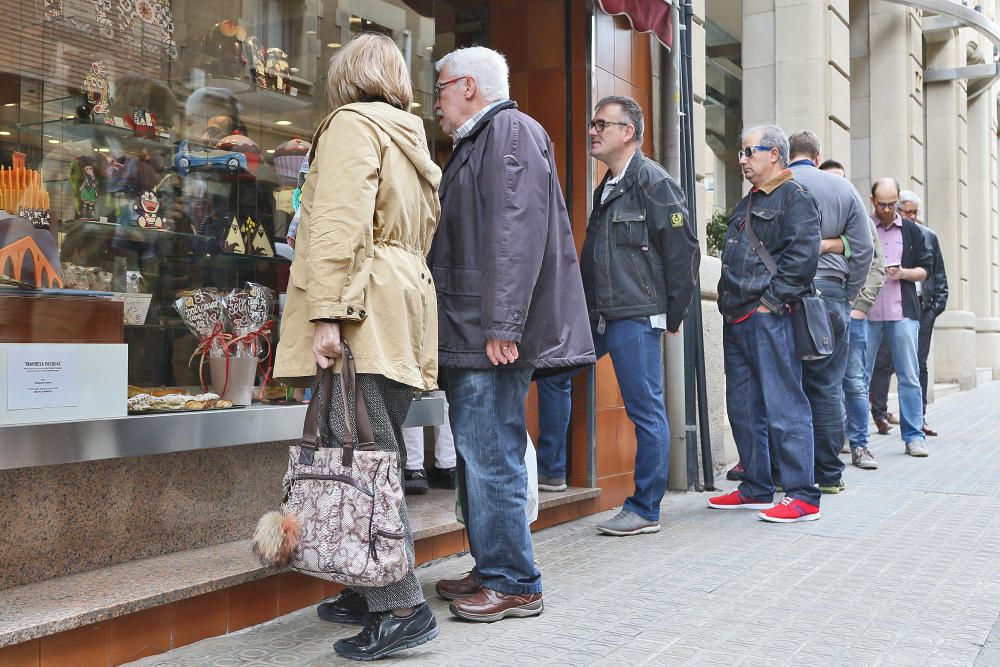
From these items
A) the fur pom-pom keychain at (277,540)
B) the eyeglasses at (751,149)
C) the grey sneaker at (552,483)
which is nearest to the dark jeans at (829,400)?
the eyeglasses at (751,149)

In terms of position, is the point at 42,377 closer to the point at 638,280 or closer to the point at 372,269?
the point at 372,269

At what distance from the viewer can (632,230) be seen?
17.1ft

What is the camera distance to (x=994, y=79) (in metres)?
20.7

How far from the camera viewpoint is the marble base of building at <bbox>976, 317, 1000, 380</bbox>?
2211 cm

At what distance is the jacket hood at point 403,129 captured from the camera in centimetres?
326

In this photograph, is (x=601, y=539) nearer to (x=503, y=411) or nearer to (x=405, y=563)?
(x=503, y=411)

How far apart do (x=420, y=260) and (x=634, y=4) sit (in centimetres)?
313

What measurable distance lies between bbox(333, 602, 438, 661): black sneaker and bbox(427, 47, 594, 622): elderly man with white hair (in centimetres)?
39

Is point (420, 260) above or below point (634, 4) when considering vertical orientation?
below

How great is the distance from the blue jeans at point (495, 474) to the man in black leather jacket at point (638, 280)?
1.56m

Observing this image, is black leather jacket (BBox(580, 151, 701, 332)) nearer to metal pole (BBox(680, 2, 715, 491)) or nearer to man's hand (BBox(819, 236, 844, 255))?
metal pole (BBox(680, 2, 715, 491))

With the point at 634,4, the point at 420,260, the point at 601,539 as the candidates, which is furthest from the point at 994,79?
the point at 420,260

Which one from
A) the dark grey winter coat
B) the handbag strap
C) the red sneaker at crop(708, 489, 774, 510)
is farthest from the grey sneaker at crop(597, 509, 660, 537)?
the handbag strap

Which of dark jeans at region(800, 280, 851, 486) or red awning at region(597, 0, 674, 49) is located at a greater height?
red awning at region(597, 0, 674, 49)
